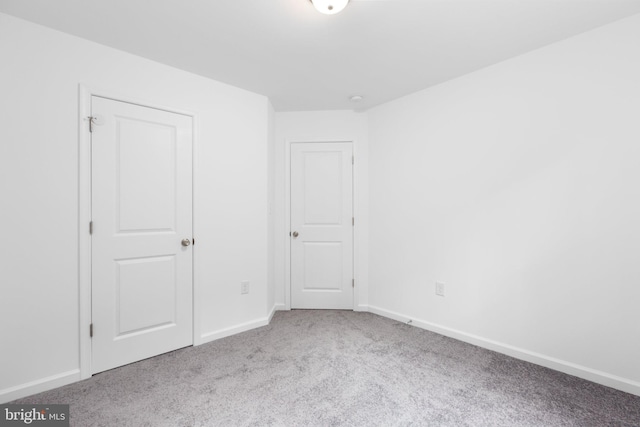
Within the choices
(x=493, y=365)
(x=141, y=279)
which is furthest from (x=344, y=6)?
(x=493, y=365)

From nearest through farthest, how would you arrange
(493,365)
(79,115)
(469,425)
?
(469,425) → (79,115) → (493,365)

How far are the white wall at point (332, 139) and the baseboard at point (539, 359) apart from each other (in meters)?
0.81

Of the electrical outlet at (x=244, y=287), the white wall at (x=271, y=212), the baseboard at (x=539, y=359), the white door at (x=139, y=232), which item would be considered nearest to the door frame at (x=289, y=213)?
the white wall at (x=271, y=212)

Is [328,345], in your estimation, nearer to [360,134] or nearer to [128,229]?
[128,229]

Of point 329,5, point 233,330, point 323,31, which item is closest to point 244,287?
point 233,330

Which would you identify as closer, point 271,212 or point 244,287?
point 244,287

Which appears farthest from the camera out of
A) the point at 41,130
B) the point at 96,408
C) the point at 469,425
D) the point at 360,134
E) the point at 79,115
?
the point at 360,134

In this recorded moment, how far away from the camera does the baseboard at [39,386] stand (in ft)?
5.57

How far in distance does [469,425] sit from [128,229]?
2.59 meters

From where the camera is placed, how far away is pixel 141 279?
87.7 inches

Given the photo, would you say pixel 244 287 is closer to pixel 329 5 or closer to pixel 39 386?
pixel 39 386

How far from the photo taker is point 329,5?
1537mm

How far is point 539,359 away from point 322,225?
7.49 ft

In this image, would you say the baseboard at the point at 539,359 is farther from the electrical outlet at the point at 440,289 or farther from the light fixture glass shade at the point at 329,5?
the light fixture glass shade at the point at 329,5
